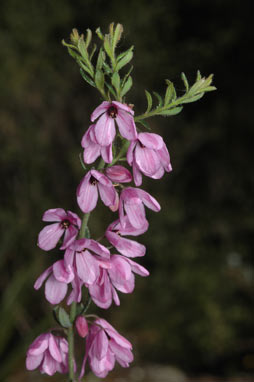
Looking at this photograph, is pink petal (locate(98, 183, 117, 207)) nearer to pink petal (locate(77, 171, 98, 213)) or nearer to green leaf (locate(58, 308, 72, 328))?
pink petal (locate(77, 171, 98, 213))

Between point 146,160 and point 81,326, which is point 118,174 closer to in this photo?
point 146,160

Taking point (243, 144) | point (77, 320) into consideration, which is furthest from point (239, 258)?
point (77, 320)

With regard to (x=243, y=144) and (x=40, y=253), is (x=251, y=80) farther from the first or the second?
(x=40, y=253)

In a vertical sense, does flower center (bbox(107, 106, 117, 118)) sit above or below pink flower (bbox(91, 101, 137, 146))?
above

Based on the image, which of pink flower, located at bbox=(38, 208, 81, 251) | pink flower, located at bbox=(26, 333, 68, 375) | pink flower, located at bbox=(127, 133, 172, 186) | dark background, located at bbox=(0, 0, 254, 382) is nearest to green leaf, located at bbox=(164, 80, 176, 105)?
pink flower, located at bbox=(127, 133, 172, 186)

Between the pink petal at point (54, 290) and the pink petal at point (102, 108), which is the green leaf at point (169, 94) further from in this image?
the pink petal at point (54, 290)

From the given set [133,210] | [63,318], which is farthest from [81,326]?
[133,210]

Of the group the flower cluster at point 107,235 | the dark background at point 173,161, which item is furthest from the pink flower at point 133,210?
the dark background at point 173,161
